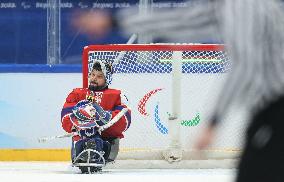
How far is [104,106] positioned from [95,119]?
0.27 metres

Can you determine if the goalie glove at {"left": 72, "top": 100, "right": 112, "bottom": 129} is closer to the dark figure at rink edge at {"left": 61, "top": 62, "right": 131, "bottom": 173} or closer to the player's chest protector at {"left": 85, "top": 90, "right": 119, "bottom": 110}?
the dark figure at rink edge at {"left": 61, "top": 62, "right": 131, "bottom": 173}

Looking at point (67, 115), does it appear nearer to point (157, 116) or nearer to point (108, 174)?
point (108, 174)

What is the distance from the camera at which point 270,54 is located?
1.68 meters

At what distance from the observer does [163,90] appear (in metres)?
6.93

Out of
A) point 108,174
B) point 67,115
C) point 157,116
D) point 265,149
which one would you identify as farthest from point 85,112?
point 265,149

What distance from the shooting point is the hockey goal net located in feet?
21.1

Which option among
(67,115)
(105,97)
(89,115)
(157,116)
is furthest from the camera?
(157,116)

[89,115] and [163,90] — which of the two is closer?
[89,115]

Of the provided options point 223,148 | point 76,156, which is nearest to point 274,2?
point 76,156

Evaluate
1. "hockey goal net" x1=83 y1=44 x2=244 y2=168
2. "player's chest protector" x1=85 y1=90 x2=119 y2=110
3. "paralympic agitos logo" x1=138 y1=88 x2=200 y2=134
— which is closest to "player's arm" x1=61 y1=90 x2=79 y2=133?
"player's chest protector" x1=85 y1=90 x2=119 y2=110

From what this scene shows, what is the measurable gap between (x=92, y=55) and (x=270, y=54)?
4.97 m

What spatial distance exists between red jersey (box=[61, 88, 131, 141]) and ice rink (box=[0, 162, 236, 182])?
11.9 inches

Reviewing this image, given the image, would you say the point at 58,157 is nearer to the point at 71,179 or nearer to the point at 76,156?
the point at 76,156

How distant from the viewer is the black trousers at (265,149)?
1.65 m
